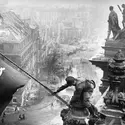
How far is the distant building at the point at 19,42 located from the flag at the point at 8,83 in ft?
121

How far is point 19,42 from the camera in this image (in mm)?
47656

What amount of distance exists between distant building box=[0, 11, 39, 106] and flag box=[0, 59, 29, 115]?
3698 cm

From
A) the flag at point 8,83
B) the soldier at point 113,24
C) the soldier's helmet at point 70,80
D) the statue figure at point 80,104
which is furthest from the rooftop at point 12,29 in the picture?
the statue figure at point 80,104

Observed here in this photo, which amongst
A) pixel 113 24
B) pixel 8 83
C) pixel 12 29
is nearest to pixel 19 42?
pixel 12 29

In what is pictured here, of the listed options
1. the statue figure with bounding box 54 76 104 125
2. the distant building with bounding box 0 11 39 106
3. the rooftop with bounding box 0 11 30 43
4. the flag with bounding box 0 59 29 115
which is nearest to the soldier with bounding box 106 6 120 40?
the flag with bounding box 0 59 29 115

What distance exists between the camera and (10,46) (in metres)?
46.8

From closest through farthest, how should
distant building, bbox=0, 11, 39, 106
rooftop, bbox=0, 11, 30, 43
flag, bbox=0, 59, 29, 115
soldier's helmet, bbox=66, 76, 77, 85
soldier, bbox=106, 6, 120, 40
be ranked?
soldier's helmet, bbox=66, 76, 77, 85
flag, bbox=0, 59, 29, 115
soldier, bbox=106, 6, 120, 40
distant building, bbox=0, 11, 39, 106
rooftop, bbox=0, 11, 30, 43

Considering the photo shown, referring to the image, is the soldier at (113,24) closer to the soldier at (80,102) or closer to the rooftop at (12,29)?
the soldier at (80,102)

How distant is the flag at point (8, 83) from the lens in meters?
5.29

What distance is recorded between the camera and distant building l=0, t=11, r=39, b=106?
4636 cm

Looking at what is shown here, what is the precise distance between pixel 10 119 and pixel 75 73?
2677 centimetres

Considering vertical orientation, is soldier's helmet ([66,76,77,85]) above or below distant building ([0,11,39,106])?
above

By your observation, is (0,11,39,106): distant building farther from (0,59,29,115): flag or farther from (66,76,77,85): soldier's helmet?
(66,76,77,85): soldier's helmet

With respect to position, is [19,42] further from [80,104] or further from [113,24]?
[80,104]
